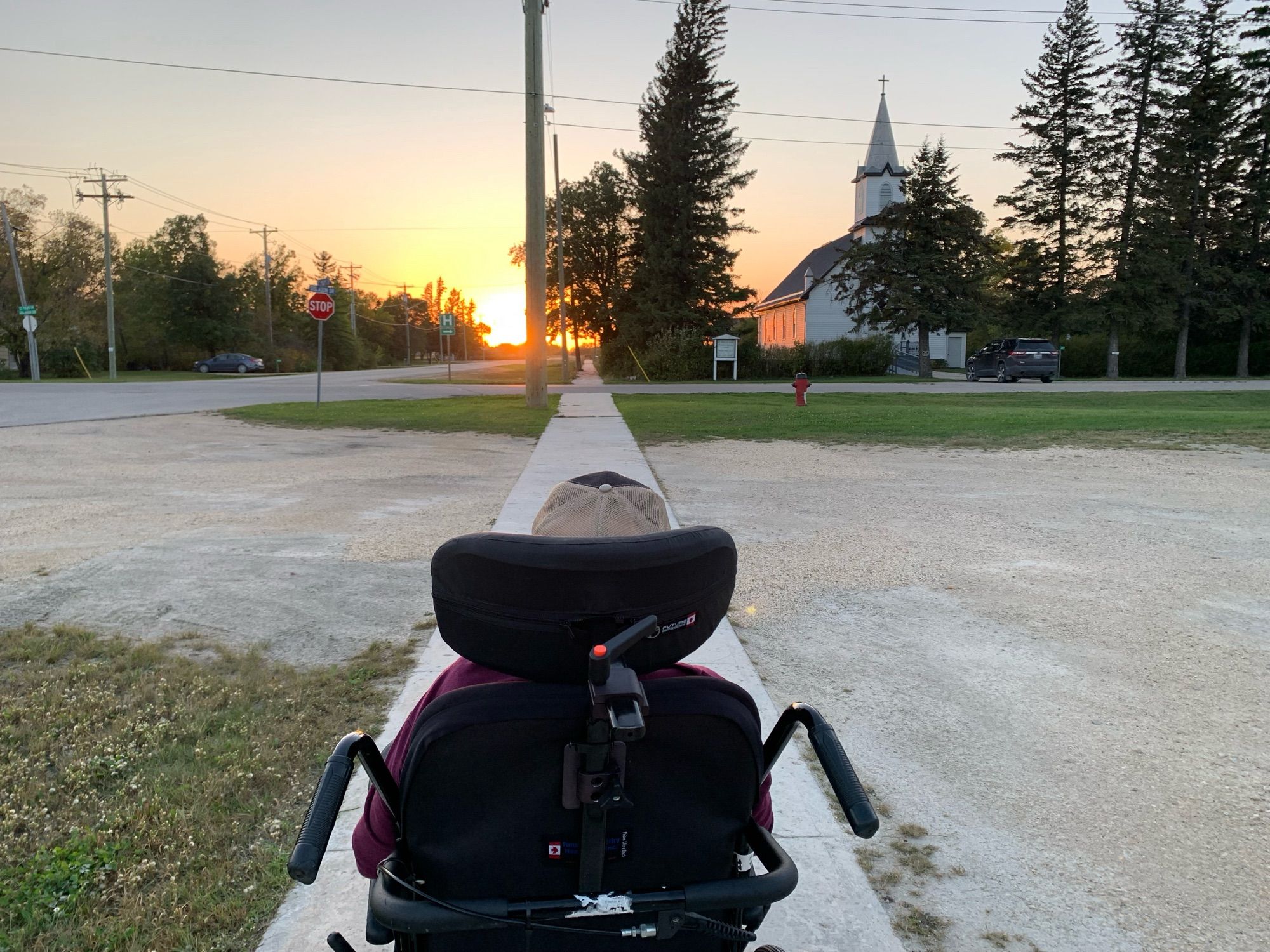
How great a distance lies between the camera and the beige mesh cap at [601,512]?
5.55 ft

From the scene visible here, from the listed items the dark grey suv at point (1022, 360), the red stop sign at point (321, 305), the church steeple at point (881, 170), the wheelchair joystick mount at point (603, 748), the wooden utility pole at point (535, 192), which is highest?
the church steeple at point (881, 170)

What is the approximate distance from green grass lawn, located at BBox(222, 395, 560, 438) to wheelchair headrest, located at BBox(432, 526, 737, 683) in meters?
12.8

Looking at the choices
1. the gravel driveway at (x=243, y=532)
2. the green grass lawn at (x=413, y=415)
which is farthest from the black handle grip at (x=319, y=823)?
the green grass lawn at (x=413, y=415)

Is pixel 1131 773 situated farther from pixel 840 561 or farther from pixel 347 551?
pixel 347 551

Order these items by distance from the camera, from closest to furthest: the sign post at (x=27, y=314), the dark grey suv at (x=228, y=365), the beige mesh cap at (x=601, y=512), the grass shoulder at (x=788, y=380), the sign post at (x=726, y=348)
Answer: the beige mesh cap at (x=601, y=512) < the grass shoulder at (x=788, y=380) < the sign post at (x=726, y=348) < the sign post at (x=27, y=314) < the dark grey suv at (x=228, y=365)

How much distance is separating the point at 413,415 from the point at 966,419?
11444 mm

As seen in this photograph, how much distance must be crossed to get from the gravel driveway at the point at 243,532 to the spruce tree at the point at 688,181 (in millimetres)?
30369

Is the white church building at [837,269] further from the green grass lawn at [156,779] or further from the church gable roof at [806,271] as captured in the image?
the green grass lawn at [156,779]

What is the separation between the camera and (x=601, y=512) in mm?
1702

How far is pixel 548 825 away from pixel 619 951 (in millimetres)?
325

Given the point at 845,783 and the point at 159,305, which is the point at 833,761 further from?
the point at 159,305

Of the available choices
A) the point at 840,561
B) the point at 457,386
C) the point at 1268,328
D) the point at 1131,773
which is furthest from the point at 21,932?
the point at 1268,328

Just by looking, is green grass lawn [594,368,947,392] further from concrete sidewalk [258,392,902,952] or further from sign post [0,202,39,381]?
concrete sidewalk [258,392,902,952]

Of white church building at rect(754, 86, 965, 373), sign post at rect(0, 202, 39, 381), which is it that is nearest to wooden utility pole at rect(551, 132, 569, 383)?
white church building at rect(754, 86, 965, 373)
